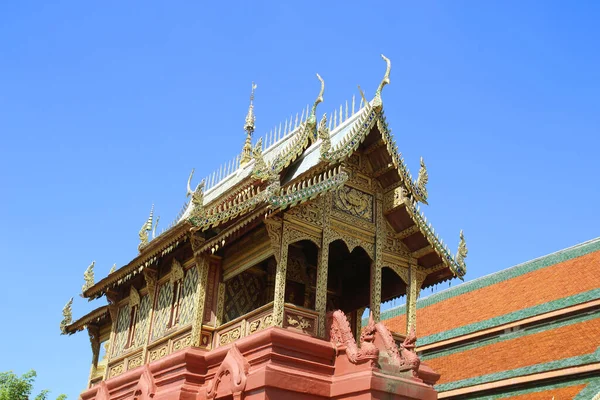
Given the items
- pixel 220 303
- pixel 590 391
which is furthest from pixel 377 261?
pixel 590 391

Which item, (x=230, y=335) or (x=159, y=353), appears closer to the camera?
(x=230, y=335)

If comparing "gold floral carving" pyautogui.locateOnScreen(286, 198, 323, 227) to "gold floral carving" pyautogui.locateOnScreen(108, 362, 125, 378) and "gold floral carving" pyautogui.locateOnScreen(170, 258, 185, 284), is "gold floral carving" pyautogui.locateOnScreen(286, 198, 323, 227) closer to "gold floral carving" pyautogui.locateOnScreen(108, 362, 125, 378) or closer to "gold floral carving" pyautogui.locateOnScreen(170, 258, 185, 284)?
"gold floral carving" pyautogui.locateOnScreen(170, 258, 185, 284)

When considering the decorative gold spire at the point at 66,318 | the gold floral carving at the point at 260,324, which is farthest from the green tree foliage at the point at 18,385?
the gold floral carving at the point at 260,324

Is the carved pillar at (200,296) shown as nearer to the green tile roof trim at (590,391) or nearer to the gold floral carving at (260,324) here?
the gold floral carving at (260,324)

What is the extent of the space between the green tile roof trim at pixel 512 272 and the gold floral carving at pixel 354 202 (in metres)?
10.6

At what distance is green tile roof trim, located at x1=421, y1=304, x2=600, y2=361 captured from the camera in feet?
65.1

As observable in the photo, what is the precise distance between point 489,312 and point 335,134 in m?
9.97

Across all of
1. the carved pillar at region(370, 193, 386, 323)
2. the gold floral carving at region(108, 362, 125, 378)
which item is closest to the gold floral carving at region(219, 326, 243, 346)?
the carved pillar at region(370, 193, 386, 323)

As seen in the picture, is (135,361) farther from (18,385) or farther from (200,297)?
(18,385)

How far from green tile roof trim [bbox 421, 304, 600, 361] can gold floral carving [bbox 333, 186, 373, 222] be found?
27.7ft

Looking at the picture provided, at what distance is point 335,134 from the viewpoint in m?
15.4

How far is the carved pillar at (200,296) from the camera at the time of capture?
43.4 feet

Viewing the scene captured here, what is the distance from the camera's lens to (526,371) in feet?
62.7

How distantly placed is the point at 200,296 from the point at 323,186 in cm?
294
